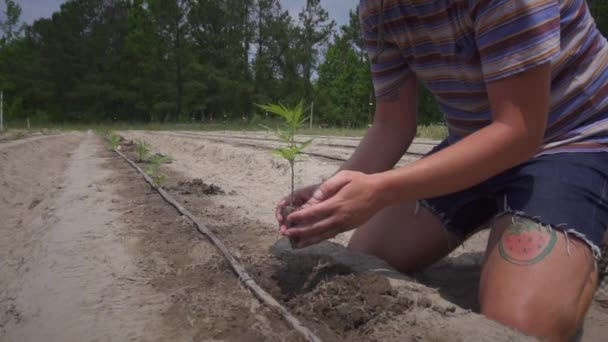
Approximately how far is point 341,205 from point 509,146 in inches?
21.2

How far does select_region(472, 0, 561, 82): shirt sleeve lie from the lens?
1332 millimetres

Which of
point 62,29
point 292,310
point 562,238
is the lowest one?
point 292,310

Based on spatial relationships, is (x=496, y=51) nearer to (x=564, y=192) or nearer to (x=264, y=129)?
(x=564, y=192)

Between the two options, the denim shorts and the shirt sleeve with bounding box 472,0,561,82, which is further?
the denim shorts

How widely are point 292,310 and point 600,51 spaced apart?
1.49 metres

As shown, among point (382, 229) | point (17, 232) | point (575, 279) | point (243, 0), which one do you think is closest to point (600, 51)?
point (575, 279)

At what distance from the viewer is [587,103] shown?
1681mm

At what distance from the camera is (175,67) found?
1545 inches

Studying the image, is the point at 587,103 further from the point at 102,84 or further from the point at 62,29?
the point at 62,29

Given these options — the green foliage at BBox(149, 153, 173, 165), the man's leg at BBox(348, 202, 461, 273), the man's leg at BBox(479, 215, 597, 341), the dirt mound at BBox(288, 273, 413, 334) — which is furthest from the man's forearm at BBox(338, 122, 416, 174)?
the green foliage at BBox(149, 153, 173, 165)

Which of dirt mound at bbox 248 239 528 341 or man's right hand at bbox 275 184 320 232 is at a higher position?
man's right hand at bbox 275 184 320 232

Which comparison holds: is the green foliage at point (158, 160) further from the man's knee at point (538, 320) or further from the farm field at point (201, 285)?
the man's knee at point (538, 320)

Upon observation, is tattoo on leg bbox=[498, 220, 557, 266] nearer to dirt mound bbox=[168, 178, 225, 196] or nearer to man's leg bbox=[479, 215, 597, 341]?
man's leg bbox=[479, 215, 597, 341]

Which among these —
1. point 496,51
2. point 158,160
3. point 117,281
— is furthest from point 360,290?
point 158,160
